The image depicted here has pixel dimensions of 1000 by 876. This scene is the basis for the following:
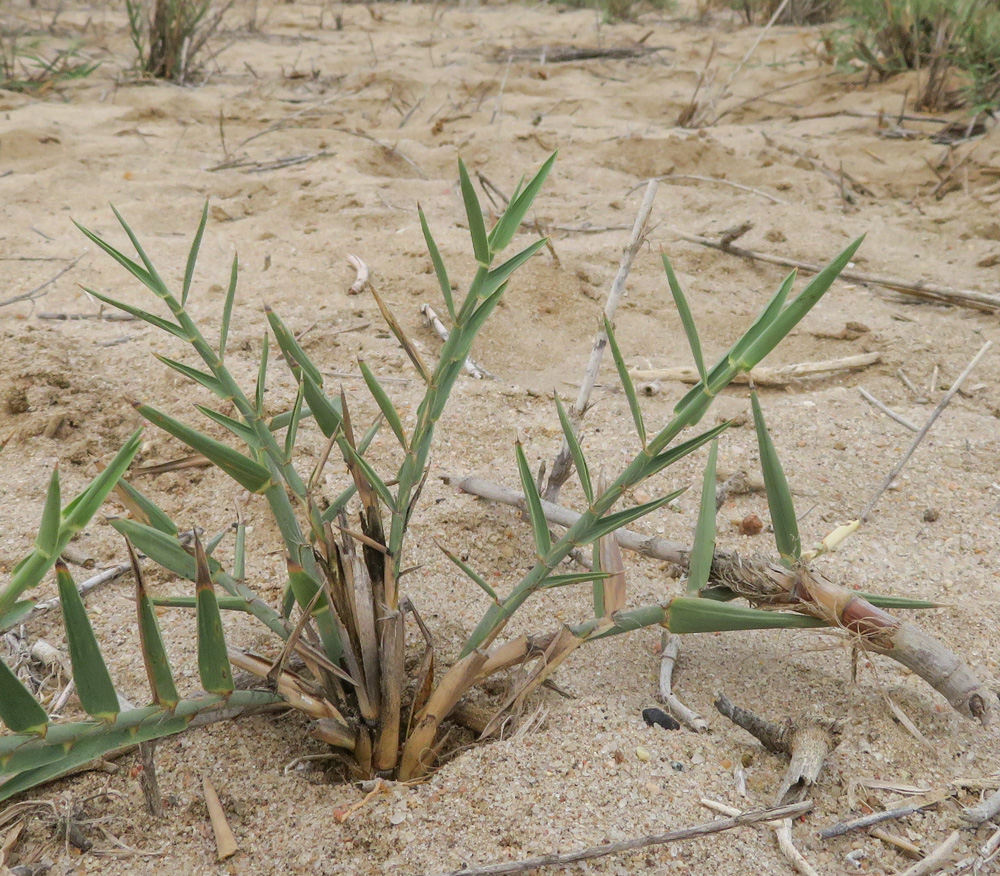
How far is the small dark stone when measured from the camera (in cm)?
109

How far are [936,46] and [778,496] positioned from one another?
3.51 m

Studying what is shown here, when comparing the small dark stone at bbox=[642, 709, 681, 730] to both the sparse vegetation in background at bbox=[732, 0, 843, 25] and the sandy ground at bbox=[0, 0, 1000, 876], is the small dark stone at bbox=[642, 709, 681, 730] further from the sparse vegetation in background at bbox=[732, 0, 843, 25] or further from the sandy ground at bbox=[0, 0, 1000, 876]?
the sparse vegetation in background at bbox=[732, 0, 843, 25]

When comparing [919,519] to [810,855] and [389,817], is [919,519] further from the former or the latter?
[389,817]

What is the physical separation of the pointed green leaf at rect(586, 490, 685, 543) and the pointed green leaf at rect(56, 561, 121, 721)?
449mm

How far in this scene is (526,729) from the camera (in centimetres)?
106

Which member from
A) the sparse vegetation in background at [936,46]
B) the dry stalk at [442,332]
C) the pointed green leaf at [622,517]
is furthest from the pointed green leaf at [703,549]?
the sparse vegetation in background at [936,46]

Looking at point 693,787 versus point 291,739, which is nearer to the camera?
point 693,787

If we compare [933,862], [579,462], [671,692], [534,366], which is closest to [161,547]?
[579,462]

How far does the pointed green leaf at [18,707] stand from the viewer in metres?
0.61

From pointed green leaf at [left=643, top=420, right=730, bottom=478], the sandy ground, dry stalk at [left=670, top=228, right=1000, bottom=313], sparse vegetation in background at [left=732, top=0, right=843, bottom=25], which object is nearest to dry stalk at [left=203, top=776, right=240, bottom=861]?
the sandy ground

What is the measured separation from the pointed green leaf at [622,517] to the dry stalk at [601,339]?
35 centimetres

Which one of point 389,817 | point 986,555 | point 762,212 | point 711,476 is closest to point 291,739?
point 389,817

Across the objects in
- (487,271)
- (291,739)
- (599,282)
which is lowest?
(291,739)

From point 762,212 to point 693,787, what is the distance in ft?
7.71
